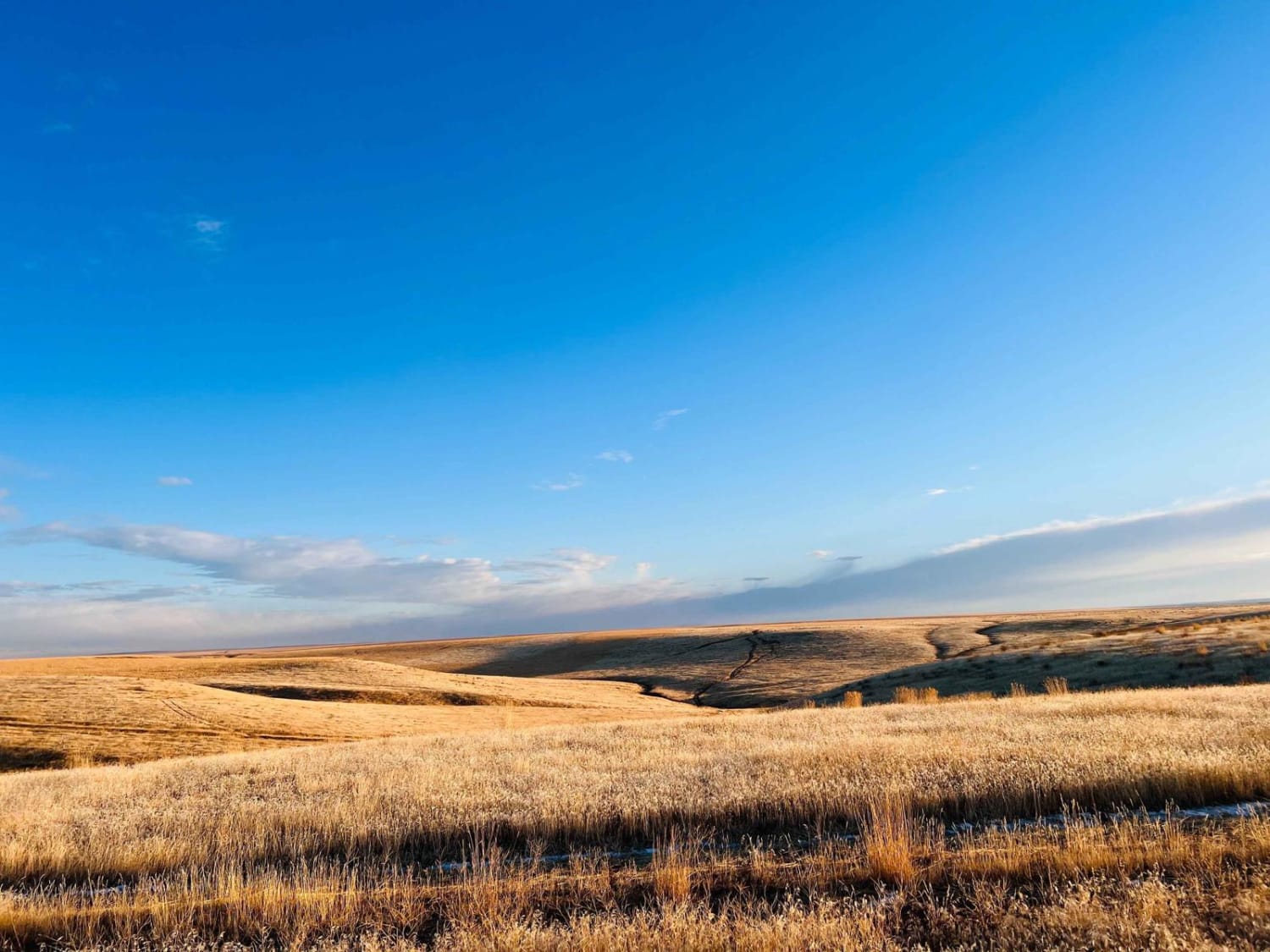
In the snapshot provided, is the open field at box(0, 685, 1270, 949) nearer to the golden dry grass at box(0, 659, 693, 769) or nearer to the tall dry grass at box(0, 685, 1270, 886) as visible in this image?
the tall dry grass at box(0, 685, 1270, 886)

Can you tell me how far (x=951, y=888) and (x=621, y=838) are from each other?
14.6 ft

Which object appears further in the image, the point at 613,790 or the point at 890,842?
the point at 613,790

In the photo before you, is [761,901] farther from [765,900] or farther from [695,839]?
[695,839]

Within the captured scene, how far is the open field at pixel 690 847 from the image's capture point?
546 centimetres

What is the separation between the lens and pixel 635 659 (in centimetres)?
8344

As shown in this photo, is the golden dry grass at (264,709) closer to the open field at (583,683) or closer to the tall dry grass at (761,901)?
the open field at (583,683)

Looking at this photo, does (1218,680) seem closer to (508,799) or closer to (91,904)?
(508,799)

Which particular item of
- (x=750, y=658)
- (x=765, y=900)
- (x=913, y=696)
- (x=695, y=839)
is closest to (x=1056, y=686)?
(x=913, y=696)

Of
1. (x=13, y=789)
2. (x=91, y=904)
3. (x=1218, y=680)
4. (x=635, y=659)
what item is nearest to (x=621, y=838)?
(x=91, y=904)

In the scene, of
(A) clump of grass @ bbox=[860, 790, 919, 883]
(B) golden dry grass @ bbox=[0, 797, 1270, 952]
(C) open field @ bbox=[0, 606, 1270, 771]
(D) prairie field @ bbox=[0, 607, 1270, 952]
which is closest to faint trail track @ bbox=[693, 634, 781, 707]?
(C) open field @ bbox=[0, 606, 1270, 771]

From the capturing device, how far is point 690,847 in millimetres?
8023

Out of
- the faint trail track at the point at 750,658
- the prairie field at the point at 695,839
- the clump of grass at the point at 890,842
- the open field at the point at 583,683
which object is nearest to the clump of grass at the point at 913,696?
the open field at the point at 583,683

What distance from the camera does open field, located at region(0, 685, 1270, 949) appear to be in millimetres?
5457

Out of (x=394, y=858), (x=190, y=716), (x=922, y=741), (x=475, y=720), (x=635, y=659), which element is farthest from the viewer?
(x=635, y=659)
